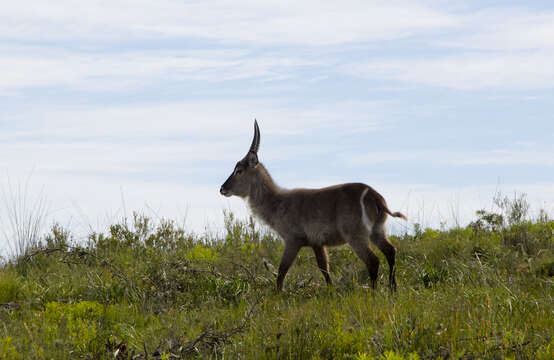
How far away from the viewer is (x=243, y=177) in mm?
9656

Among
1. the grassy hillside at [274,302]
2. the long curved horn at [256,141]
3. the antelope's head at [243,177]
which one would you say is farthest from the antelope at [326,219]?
the grassy hillside at [274,302]

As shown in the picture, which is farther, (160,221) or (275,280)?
(160,221)

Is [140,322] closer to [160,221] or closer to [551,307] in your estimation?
[551,307]

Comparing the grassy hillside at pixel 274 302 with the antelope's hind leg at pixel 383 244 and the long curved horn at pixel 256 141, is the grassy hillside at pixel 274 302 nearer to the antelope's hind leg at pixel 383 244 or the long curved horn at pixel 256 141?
the antelope's hind leg at pixel 383 244

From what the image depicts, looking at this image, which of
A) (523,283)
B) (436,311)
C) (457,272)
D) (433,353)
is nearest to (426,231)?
(457,272)

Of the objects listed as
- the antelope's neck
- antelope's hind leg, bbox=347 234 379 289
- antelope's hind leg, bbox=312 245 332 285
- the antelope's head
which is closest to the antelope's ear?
the antelope's head

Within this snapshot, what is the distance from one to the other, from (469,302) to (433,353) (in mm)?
1184

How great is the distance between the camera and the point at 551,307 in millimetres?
6082

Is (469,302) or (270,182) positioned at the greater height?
(270,182)

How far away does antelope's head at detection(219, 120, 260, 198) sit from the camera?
374 inches

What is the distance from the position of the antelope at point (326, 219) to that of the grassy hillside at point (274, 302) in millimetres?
370

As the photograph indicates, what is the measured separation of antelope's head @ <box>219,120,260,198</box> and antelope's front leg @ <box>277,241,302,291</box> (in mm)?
1507

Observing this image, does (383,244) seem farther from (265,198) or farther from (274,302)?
(265,198)

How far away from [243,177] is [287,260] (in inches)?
76.7
